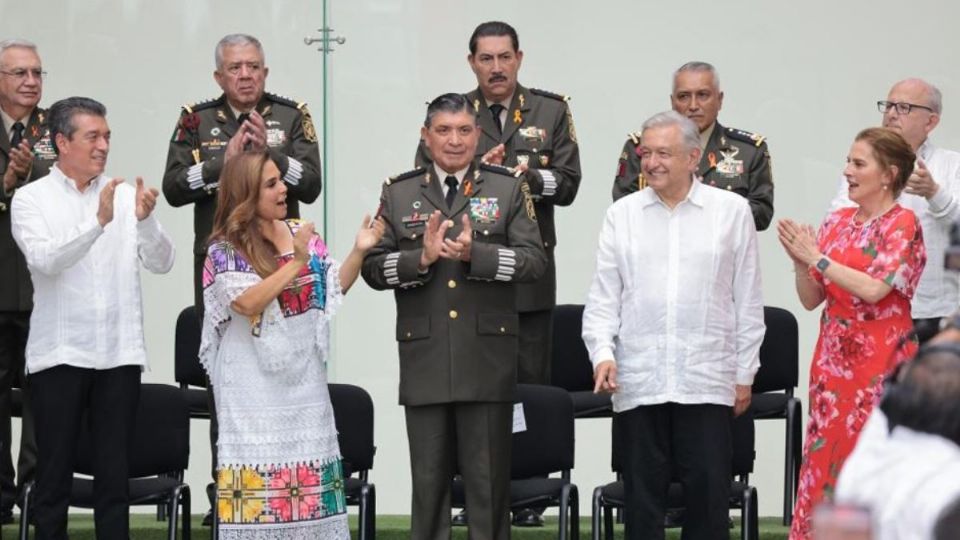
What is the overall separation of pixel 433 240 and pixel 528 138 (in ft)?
3.92

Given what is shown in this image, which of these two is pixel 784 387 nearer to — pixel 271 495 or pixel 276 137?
pixel 276 137

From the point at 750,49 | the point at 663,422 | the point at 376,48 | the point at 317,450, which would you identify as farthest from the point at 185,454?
the point at 750,49

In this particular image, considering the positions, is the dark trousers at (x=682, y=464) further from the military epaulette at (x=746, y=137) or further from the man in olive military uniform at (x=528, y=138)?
the military epaulette at (x=746, y=137)

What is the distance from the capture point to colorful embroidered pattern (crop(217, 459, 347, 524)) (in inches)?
213

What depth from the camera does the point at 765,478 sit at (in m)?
8.09

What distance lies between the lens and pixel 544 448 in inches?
246

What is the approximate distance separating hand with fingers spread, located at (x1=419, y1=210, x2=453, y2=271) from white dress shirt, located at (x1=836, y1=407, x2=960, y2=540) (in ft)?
9.11

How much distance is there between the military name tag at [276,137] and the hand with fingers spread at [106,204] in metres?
0.80

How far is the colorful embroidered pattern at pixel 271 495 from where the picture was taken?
541cm

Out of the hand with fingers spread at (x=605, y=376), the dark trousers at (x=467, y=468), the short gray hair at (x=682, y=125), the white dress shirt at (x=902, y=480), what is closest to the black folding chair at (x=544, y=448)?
the dark trousers at (x=467, y=468)

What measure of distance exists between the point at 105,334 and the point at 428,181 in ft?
4.09

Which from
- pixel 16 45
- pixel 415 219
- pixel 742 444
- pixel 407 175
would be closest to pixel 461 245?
pixel 415 219

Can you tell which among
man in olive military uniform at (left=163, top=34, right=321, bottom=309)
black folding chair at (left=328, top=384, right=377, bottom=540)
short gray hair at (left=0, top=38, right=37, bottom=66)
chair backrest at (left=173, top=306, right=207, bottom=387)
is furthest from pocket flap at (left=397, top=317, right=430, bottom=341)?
short gray hair at (left=0, top=38, right=37, bottom=66)

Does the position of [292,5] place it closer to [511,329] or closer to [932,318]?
[511,329]
